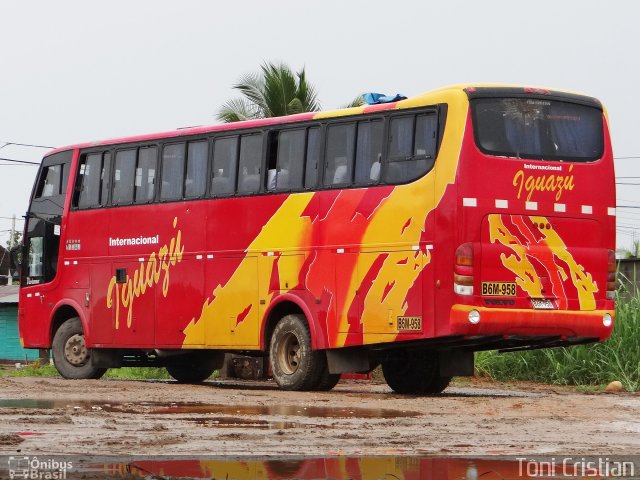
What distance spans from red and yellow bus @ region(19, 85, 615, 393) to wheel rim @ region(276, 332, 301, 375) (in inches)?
1.0

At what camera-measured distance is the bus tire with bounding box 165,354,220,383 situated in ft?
78.8

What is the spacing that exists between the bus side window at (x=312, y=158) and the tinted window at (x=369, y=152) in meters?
0.80

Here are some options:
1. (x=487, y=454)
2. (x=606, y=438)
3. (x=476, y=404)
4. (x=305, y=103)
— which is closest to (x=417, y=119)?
(x=476, y=404)

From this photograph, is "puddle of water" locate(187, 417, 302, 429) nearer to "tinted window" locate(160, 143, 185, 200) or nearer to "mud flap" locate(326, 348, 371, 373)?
"mud flap" locate(326, 348, 371, 373)

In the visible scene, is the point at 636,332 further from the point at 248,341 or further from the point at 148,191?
the point at 148,191

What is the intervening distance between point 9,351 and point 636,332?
36525mm

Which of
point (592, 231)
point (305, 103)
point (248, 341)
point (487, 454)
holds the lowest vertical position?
point (487, 454)

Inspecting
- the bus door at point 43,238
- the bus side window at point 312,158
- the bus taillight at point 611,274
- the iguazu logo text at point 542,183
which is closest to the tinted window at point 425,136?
the iguazu logo text at point 542,183

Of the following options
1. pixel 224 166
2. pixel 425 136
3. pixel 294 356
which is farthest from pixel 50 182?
pixel 425 136

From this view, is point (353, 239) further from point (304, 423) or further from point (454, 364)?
point (304, 423)

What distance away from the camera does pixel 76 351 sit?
2389 cm

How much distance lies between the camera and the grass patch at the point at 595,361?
851 inches

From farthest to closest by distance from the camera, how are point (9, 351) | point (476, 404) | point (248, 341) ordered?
1. point (9, 351)
2. point (248, 341)
3. point (476, 404)

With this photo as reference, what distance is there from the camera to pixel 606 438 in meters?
11.5
